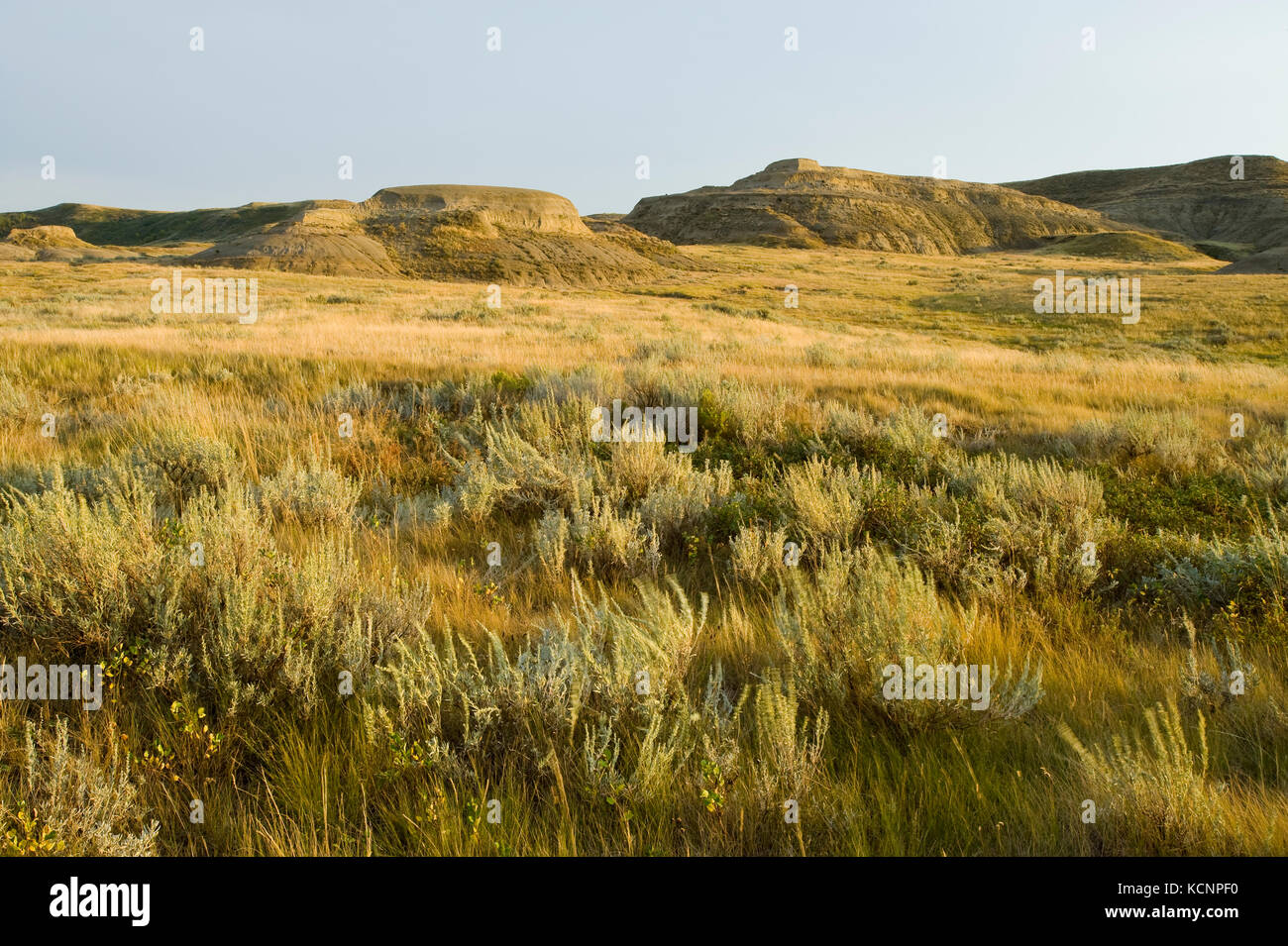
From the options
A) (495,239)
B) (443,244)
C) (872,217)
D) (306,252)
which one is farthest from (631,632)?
(872,217)

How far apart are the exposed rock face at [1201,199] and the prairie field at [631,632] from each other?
315 feet

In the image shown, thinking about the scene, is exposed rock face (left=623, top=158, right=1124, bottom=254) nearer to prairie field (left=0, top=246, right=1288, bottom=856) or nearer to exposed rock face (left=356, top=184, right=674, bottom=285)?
exposed rock face (left=356, top=184, right=674, bottom=285)

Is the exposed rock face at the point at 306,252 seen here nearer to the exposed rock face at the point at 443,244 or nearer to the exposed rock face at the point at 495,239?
the exposed rock face at the point at 443,244

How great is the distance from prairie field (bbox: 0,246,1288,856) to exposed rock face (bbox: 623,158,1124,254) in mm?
99675

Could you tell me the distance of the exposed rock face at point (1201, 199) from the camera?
94.6 meters

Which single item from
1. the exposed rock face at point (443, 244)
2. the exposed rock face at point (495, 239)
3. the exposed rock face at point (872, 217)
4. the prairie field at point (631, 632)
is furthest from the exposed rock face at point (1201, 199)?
the prairie field at point (631, 632)

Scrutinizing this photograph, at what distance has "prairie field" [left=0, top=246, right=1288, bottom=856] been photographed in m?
1.85

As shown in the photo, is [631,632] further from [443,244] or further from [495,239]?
[495,239]

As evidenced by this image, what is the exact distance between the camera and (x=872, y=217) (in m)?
108

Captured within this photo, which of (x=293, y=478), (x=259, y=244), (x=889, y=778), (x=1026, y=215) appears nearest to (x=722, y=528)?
(x=889, y=778)

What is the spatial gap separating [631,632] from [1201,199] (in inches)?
5679

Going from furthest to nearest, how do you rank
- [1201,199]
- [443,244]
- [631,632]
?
[1201,199] < [443,244] < [631,632]
